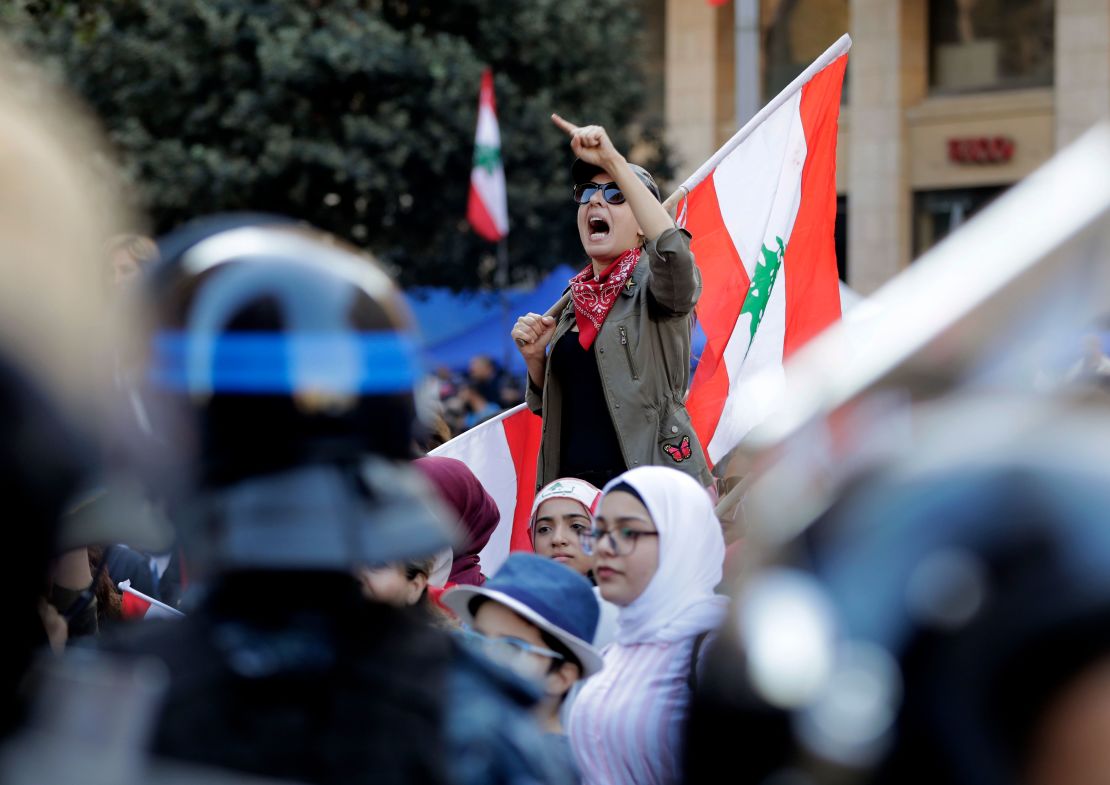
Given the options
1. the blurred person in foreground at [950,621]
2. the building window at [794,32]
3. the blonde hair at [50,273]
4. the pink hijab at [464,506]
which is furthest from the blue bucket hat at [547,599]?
the building window at [794,32]

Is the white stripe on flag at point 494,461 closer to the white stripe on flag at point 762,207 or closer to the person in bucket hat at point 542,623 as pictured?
the white stripe on flag at point 762,207

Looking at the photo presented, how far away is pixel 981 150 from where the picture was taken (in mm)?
22438

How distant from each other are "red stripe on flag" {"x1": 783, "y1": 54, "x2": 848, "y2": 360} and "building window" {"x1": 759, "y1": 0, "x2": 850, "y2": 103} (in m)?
18.8

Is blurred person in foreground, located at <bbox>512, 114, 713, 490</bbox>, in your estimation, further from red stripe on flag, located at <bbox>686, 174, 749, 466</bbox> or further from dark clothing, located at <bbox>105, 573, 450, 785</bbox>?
dark clothing, located at <bbox>105, 573, 450, 785</bbox>

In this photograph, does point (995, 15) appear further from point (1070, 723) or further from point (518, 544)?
point (1070, 723)

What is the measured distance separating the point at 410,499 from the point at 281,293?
242 mm

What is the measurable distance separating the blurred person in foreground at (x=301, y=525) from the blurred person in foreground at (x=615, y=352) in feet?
9.17

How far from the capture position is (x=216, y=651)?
1530mm

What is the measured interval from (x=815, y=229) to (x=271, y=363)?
436cm

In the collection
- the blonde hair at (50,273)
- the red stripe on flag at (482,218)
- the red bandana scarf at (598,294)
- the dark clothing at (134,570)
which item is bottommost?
the red stripe on flag at (482,218)

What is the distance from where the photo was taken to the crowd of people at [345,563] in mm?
1156

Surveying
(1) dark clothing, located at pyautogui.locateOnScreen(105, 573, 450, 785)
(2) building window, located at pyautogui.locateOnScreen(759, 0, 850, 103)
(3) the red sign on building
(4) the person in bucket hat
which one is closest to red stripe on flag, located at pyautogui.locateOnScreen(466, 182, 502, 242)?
(3) the red sign on building

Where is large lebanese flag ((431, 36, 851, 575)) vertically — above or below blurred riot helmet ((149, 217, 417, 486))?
below

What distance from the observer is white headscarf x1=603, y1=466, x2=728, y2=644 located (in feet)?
10.7
